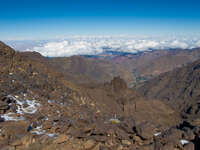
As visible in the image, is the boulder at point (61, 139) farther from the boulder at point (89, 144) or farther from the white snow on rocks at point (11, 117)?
the white snow on rocks at point (11, 117)

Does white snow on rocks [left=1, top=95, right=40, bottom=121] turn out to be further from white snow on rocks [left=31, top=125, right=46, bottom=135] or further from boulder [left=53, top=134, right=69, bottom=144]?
boulder [left=53, top=134, right=69, bottom=144]

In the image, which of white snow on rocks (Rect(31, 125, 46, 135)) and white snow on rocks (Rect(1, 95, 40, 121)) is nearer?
white snow on rocks (Rect(31, 125, 46, 135))

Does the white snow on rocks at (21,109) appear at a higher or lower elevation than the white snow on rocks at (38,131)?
higher

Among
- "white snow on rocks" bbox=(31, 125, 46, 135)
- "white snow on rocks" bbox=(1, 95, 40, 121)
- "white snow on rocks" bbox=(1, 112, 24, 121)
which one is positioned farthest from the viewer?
"white snow on rocks" bbox=(1, 95, 40, 121)

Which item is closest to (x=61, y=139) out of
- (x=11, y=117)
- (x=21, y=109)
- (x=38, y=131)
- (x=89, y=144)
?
(x=89, y=144)

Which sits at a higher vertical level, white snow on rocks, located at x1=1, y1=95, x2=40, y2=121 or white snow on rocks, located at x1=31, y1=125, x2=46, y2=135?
white snow on rocks, located at x1=1, y1=95, x2=40, y2=121

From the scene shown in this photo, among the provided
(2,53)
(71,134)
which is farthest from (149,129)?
(2,53)

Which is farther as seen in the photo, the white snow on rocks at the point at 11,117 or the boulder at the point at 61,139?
the white snow on rocks at the point at 11,117

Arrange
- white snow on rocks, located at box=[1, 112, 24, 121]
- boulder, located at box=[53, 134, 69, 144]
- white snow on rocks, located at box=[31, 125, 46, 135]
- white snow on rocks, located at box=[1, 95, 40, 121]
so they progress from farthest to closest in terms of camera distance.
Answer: white snow on rocks, located at box=[1, 95, 40, 121] < white snow on rocks, located at box=[1, 112, 24, 121] < white snow on rocks, located at box=[31, 125, 46, 135] < boulder, located at box=[53, 134, 69, 144]

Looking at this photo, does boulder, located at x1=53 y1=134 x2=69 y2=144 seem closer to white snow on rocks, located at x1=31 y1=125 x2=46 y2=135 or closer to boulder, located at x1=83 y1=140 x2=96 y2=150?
boulder, located at x1=83 y1=140 x2=96 y2=150

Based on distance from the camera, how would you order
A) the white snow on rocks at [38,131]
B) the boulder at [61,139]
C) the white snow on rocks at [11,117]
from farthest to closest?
1. the white snow on rocks at [11,117]
2. the white snow on rocks at [38,131]
3. the boulder at [61,139]

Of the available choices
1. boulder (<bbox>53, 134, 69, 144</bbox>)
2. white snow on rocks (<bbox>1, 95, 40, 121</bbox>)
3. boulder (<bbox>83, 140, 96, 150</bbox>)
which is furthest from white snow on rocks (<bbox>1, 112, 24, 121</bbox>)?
boulder (<bbox>83, 140, 96, 150</bbox>)

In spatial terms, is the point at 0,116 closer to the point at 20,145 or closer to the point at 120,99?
the point at 20,145

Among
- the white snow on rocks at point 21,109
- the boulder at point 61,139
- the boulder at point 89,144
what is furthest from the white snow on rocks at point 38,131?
the boulder at point 89,144
